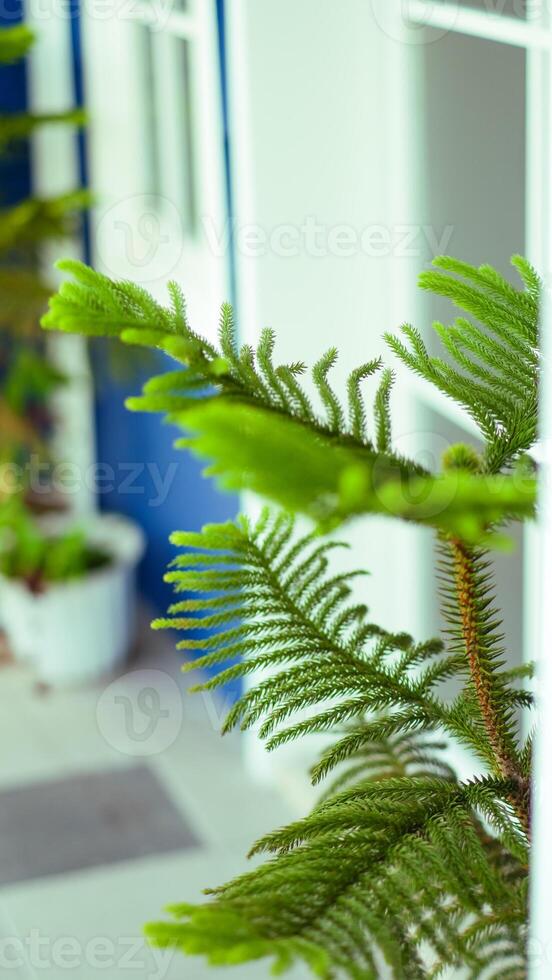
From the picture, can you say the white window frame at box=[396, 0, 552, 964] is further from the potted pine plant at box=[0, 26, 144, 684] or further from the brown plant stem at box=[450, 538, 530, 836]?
the potted pine plant at box=[0, 26, 144, 684]

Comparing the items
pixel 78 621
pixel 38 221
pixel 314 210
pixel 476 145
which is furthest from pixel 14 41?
pixel 78 621

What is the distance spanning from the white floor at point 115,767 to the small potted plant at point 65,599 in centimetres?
8

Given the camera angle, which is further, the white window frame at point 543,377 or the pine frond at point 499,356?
the pine frond at point 499,356

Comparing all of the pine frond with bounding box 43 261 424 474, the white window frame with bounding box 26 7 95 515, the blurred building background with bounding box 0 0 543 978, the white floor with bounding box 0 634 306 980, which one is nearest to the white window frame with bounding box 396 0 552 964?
the blurred building background with bounding box 0 0 543 978

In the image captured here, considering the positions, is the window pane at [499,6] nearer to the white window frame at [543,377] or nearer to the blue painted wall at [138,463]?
the white window frame at [543,377]

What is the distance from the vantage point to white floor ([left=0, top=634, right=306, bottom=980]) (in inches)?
87.0

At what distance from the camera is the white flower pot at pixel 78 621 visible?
3.24 m

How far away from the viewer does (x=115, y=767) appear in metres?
2.94

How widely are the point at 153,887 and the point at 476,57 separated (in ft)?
5.34

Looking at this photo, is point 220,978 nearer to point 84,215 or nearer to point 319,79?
point 319,79

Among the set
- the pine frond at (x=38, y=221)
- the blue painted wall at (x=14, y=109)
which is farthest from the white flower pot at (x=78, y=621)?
the blue painted wall at (x=14, y=109)

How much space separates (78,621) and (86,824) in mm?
698

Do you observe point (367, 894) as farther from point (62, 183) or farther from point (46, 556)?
point (62, 183)

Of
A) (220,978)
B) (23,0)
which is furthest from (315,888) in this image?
(23,0)
